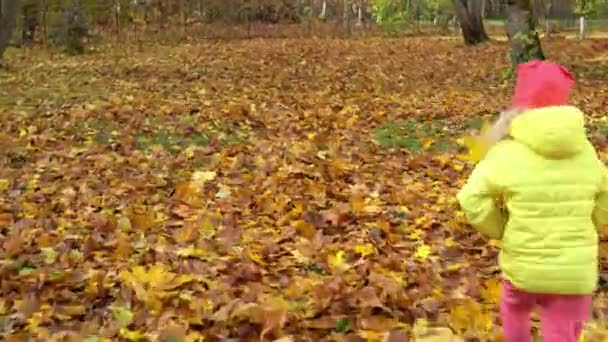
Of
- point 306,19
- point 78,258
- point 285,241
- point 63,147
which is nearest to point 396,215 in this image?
point 285,241

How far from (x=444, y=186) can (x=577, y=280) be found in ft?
16.9

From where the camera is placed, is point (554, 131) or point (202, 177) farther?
point (202, 177)

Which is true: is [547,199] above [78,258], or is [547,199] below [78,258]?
above

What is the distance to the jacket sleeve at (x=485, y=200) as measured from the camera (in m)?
3.67

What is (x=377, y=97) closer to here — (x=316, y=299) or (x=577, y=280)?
(x=316, y=299)

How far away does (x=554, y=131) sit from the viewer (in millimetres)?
3516

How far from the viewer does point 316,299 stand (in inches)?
205

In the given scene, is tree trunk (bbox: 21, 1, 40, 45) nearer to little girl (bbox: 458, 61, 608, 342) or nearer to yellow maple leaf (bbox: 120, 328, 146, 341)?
yellow maple leaf (bbox: 120, 328, 146, 341)

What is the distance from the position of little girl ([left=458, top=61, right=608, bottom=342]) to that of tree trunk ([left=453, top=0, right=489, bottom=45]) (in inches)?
1112

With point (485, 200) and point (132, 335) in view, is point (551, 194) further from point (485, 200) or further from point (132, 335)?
point (132, 335)

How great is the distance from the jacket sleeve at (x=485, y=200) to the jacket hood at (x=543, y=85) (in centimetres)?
28

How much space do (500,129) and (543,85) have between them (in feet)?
0.88

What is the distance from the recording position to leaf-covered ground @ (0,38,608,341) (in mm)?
4945

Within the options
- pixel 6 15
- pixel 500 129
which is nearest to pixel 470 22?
pixel 6 15
